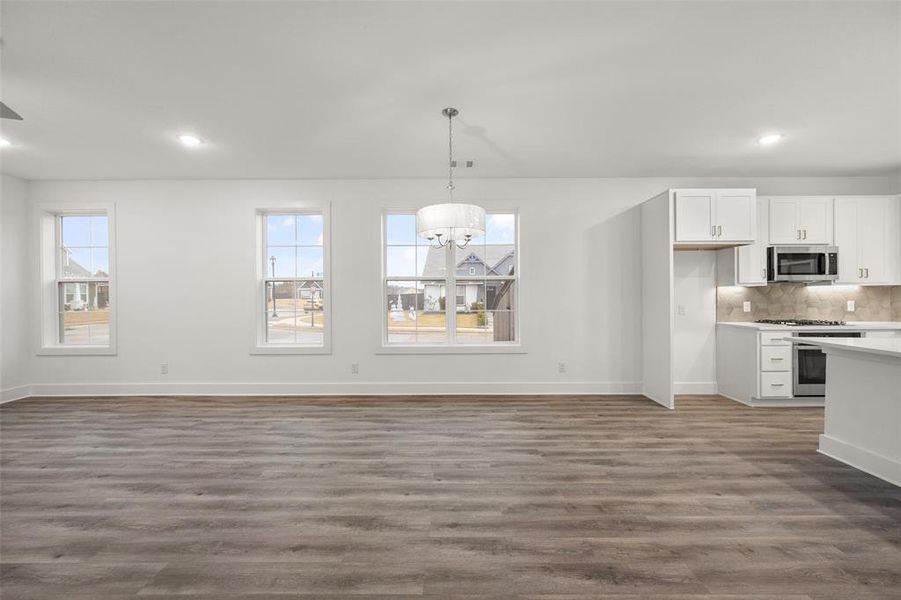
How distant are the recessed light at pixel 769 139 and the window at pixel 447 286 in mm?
2505

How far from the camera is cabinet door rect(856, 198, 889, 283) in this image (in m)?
4.62

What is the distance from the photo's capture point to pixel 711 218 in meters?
4.40

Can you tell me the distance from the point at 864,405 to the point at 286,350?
17.3 ft

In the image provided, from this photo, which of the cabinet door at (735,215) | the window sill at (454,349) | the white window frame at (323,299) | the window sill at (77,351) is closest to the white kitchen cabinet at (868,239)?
the cabinet door at (735,215)

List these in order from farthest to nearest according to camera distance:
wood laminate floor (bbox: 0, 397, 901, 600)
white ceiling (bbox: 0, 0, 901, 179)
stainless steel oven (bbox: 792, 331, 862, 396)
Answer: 1. stainless steel oven (bbox: 792, 331, 862, 396)
2. white ceiling (bbox: 0, 0, 901, 179)
3. wood laminate floor (bbox: 0, 397, 901, 600)

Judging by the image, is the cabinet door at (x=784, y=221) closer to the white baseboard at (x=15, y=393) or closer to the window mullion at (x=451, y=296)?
the window mullion at (x=451, y=296)

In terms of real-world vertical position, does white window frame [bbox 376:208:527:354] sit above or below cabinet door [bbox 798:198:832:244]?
below

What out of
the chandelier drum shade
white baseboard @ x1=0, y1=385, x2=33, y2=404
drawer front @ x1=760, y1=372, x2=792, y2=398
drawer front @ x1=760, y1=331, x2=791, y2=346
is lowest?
white baseboard @ x1=0, y1=385, x2=33, y2=404

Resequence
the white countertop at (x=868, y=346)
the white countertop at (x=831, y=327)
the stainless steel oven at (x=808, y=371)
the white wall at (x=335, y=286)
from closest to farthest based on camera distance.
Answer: the white countertop at (x=868, y=346), the white countertop at (x=831, y=327), the stainless steel oven at (x=808, y=371), the white wall at (x=335, y=286)

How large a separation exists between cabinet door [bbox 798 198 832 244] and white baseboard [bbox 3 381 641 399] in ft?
8.31

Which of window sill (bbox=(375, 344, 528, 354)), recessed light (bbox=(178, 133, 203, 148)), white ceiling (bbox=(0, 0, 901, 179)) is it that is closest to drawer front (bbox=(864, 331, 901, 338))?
white ceiling (bbox=(0, 0, 901, 179))

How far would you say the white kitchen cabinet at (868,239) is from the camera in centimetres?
462

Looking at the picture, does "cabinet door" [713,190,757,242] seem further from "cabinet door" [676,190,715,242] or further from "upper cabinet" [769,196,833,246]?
"upper cabinet" [769,196,833,246]

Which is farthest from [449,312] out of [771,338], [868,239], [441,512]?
[868,239]
